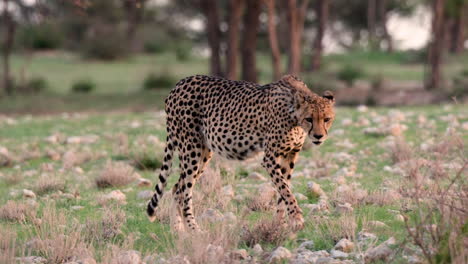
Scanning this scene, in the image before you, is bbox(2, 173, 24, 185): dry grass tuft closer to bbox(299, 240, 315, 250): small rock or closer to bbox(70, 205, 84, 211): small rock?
bbox(70, 205, 84, 211): small rock

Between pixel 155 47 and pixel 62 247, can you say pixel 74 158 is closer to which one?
pixel 62 247

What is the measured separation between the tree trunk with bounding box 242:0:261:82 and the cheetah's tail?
46.7 ft

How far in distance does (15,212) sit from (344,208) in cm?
300

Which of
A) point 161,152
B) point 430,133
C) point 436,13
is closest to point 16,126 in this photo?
point 161,152

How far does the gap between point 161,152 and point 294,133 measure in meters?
4.60

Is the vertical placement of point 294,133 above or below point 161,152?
above

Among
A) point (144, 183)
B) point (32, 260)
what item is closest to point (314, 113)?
point (32, 260)

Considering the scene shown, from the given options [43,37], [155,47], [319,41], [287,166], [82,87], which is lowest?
[155,47]

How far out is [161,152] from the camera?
10922 mm

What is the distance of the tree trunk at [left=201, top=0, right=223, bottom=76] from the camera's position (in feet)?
71.5

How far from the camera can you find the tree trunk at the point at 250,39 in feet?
70.1

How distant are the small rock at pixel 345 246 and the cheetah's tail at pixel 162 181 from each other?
6.39 feet

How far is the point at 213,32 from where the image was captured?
21.9m

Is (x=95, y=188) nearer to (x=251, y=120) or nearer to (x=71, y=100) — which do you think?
(x=251, y=120)
